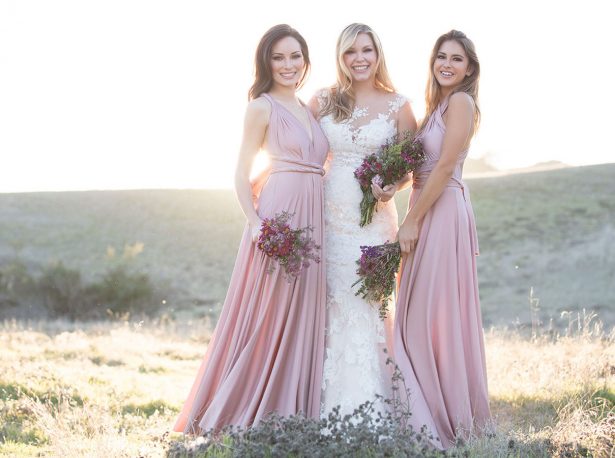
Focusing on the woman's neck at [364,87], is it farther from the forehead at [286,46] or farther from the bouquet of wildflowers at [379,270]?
the bouquet of wildflowers at [379,270]

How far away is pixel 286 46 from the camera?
599 cm

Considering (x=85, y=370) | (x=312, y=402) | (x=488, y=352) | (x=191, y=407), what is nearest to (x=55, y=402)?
(x=85, y=370)

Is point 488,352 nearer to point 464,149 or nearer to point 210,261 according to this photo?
point 464,149

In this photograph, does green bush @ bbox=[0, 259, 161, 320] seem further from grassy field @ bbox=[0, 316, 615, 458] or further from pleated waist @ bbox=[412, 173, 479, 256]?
pleated waist @ bbox=[412, 173, 479, 256]

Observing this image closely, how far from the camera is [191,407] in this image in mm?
6012

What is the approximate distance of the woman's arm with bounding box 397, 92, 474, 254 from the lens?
5727 mm

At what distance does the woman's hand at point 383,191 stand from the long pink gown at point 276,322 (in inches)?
17.8

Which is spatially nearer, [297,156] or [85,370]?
[297,156]

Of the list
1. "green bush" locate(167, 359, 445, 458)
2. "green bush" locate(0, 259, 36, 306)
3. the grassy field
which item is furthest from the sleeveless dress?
"green bush" locate(0, 259, 36, 306)

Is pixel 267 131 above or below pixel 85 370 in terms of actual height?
above

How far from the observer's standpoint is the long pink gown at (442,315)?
5.74m

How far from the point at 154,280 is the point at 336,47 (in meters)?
24.6

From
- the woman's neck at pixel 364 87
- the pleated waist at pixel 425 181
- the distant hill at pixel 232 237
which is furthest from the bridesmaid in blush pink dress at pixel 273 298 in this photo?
the distant hill at pixel 232 237

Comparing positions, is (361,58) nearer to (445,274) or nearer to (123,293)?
(445,274)
